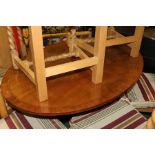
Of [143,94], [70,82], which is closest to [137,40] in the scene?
[143,94]

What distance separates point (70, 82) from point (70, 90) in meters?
0.07

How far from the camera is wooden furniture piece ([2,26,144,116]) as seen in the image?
783mm

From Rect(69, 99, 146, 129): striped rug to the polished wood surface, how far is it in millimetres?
61

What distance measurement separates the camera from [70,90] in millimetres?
947

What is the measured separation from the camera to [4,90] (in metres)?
0.92

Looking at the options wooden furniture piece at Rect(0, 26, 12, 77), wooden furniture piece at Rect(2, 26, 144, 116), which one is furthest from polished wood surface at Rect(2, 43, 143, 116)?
wooden furniture piece at Rect(0, 26, 12, 77)

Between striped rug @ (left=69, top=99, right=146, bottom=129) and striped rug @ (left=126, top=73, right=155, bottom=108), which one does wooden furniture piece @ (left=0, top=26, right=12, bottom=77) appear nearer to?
striped rug @ (left=69, top=99, right=146, bottom=129)

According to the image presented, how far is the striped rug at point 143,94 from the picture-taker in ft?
3.53

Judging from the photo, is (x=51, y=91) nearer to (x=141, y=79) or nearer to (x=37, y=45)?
(x=37, y=45)

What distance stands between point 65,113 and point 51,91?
0.50 ft

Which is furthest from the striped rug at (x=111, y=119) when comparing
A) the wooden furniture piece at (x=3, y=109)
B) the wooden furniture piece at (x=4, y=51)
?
the wooden furniture piece at (x=4, y=51)

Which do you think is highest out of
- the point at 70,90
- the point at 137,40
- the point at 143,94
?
the point at 137,40

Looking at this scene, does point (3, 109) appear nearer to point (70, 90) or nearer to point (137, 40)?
point (70, 90)
